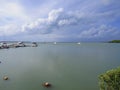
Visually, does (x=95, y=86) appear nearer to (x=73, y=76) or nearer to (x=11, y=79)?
(x=73, y=76)

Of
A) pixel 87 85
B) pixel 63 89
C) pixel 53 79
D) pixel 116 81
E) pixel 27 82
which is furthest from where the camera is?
pixel 53 79

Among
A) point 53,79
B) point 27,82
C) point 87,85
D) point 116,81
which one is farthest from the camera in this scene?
point 53,79

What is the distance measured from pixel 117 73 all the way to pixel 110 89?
1.16 m

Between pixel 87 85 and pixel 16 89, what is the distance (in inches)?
314

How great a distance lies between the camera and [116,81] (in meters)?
10.7

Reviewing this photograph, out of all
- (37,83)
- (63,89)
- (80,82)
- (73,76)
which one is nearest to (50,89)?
(63,89)

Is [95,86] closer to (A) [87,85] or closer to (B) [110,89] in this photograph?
(A) [87,85]

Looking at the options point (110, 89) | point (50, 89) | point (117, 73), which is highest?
point (117, 73)

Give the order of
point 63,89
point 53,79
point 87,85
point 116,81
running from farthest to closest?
point 53,79 < point 87,85 < point 63,89 < point 116,81

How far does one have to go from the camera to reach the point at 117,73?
10.7m

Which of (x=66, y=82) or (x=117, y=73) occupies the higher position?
(x=117, y=73)

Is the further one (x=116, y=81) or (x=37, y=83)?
(x=37, y=83)

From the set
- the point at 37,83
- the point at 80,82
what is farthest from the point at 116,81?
the point at 37,83

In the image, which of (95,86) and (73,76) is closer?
(95,86)
